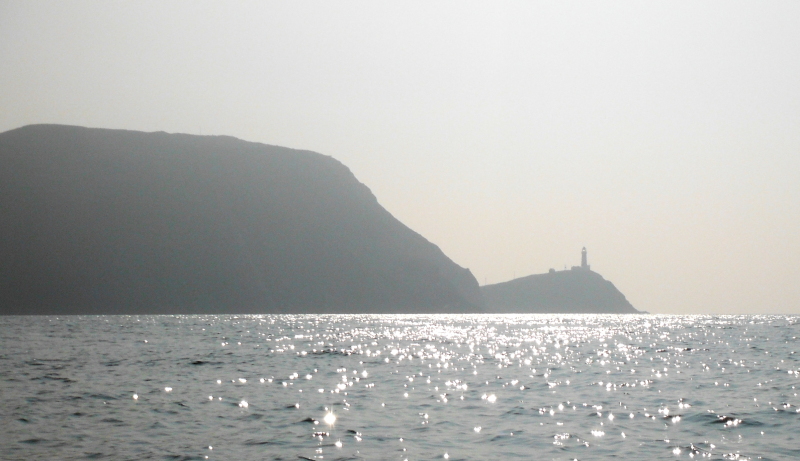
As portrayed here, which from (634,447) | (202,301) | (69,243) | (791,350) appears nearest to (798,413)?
(634,447)

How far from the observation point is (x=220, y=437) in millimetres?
21531

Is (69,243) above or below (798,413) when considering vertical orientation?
above

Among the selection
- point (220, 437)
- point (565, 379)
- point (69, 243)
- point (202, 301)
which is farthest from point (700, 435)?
point (69, 243)

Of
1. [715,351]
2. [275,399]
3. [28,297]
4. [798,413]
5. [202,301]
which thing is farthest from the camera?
[202,301]

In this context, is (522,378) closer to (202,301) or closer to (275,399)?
(275,399)

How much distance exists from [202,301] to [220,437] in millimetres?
180292

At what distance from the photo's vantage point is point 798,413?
26406mm

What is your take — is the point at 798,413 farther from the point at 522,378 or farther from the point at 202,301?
the point at 202,301

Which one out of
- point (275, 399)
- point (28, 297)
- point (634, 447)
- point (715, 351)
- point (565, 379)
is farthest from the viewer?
point (28, 297)

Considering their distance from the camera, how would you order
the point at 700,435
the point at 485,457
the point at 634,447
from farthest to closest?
the point at 700,435
the point at 634,447
the point at 485,457

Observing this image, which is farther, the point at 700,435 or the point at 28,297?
the point at 28,297

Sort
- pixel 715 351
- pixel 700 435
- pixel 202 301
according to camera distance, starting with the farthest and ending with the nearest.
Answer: pixel 202 301 < pixel 715 351 < pixel 700 435

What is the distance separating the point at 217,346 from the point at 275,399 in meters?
35.4

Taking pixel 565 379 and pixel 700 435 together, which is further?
pixel 565 379
